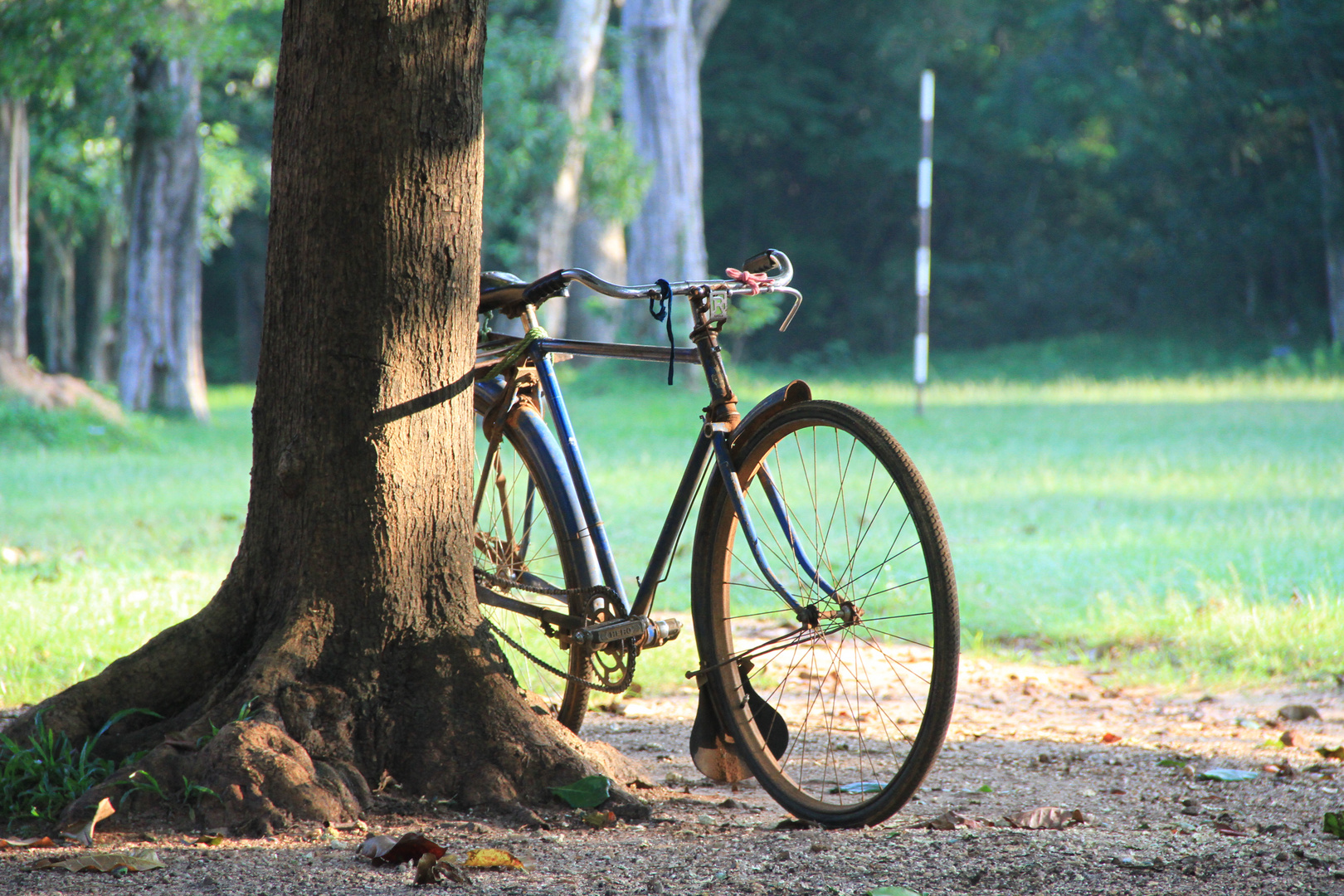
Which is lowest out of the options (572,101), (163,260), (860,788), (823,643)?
(860,788)

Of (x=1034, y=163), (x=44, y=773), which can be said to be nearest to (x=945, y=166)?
(x=1034, y=163)

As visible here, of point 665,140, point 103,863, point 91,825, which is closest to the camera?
point 103,863

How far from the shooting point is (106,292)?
1080 inches

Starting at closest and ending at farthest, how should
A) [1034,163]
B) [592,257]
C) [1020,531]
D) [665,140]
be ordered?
[1020,531] → [665,140] → [592,257] → [1034,163]

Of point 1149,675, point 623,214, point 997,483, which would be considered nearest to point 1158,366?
point 623,214

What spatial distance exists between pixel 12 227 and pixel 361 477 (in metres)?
13.2

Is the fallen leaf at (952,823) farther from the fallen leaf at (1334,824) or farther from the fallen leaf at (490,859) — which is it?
the fallen leaf at (490,859)

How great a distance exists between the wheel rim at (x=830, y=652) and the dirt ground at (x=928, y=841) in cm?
13

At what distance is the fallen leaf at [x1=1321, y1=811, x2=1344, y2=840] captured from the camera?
2.55 m

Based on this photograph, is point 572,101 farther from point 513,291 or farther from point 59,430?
point 513,291

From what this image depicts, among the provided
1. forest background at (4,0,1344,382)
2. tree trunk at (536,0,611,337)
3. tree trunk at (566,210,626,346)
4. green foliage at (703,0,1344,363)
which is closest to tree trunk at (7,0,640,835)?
forest background at (4,0,1344,382)

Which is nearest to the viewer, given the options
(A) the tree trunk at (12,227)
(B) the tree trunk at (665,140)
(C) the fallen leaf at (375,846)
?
(C) the fallen leaf at (375,846)

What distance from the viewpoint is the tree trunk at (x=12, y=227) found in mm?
13273

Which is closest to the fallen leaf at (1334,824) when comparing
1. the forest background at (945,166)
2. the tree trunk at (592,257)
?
the forest background at (945,166)
